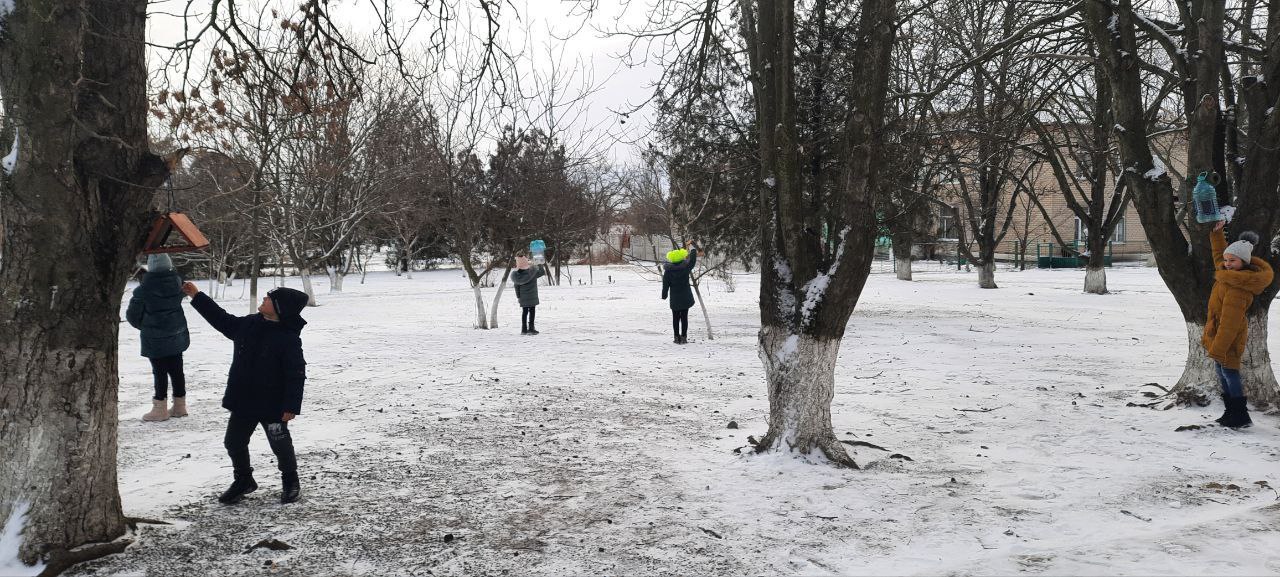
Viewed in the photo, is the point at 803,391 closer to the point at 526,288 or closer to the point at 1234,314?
the point at 1234,314

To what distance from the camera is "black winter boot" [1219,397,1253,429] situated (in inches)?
235

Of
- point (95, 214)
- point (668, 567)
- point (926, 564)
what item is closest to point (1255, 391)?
point (926, 564)

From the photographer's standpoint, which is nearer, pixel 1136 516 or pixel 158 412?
pixel 1136 516

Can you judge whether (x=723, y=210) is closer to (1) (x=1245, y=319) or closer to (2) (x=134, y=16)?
(1) (x=1245, y=319)

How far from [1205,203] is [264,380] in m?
6.97

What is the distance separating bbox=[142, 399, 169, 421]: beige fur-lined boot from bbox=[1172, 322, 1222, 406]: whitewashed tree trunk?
858 centimetres

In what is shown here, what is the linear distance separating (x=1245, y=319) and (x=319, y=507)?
6.57m

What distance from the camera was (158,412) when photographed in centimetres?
667

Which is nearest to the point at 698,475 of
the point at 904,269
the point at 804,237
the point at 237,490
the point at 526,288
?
the point at 804,237

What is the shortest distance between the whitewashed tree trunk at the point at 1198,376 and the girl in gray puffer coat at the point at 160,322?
8.42 m

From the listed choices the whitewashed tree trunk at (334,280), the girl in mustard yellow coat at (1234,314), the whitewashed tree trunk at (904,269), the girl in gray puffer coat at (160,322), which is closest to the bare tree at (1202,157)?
the girl in mustard yellow coat at (1234,314)

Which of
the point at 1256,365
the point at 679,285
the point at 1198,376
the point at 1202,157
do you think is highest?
the point at 1202,157

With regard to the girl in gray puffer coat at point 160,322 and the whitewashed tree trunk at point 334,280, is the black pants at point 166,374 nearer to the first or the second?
the girl in gray puffer coat at point 160,322

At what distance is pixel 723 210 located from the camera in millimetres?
15930
